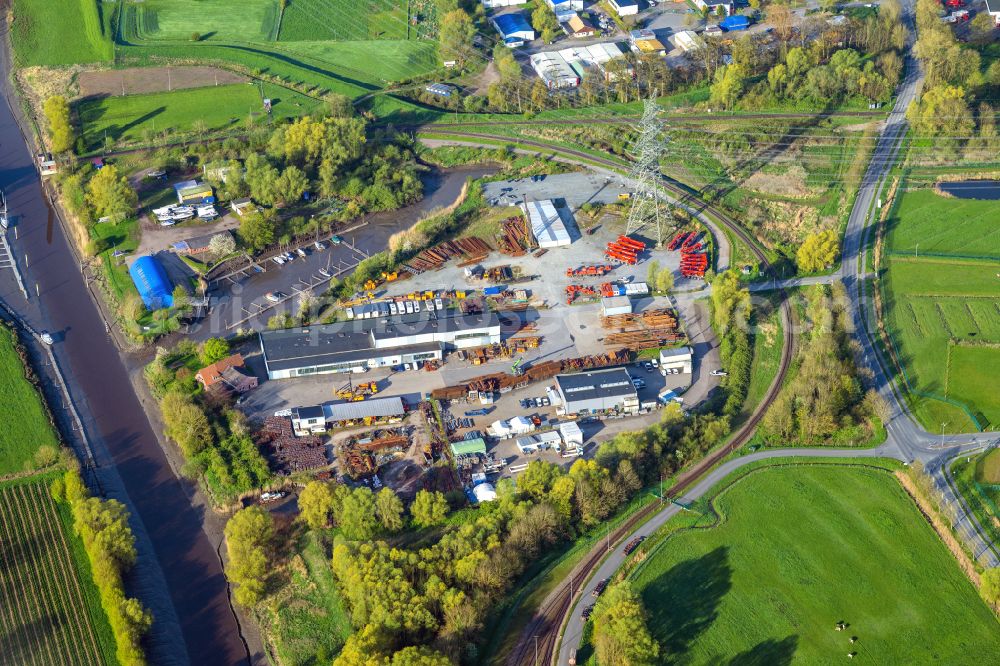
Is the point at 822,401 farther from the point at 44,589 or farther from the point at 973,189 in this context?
the point at 44,589

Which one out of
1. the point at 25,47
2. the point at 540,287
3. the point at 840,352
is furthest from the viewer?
the point at 25,47

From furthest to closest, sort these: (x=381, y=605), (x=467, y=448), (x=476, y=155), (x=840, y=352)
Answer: (x=476, y=155) → (x=840, y=352) → (x=467, y=448) → (x=381, y=605)

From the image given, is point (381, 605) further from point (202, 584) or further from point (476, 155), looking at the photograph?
point (476, 155)

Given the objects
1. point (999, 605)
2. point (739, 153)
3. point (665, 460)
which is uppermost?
point (739, 153)

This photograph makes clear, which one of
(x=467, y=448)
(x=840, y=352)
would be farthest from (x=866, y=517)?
(x=467, y=448)

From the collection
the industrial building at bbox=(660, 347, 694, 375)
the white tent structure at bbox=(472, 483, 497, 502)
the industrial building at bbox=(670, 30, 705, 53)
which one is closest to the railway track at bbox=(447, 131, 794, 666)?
the industrial building at bbox=(660, 347, 694, 375)

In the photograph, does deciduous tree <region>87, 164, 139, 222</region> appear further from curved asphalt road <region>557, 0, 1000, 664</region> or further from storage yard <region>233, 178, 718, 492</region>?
curved asphalt road <region>557, 0, 1000, 664</region>
